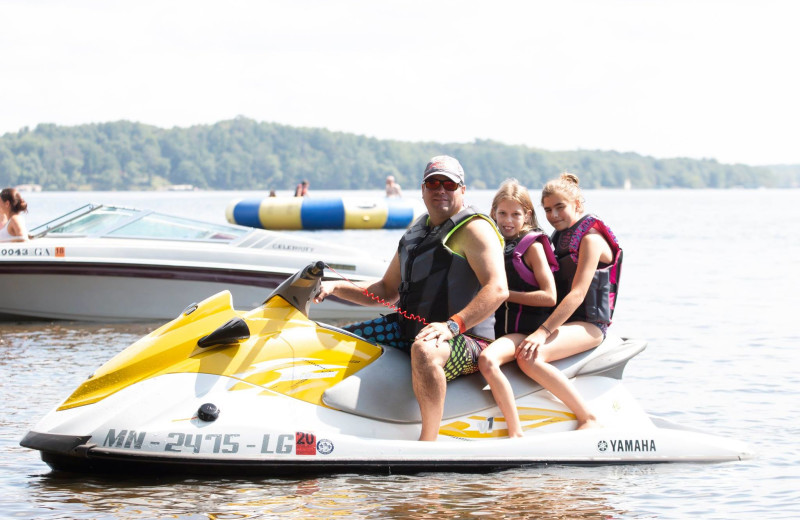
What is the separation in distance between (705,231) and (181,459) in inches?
1684

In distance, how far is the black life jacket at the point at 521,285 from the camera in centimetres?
631

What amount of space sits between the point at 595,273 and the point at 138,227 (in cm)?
853

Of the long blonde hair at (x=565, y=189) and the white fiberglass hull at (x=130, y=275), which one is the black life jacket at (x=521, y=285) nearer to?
the long blonde hair at (x=565, y=189)

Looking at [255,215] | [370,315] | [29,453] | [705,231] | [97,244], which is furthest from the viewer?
[705,231]

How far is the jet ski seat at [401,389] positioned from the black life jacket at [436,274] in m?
0.28

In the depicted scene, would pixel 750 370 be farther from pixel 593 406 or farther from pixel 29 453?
pixel 29 453

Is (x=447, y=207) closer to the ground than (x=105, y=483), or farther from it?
farther from it

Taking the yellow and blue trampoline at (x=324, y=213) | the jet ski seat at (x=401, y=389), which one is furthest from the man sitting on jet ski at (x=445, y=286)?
the yellow and blue trampoline at (x=324, y=213)

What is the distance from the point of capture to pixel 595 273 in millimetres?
6465

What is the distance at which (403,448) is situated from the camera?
6.04 m

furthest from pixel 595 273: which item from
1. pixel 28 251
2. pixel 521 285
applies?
pixel 28 251

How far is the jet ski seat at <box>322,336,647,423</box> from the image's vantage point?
614 centimetres

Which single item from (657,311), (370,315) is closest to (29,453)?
(370,315)

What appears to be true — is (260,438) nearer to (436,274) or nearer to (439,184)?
(436,274)
